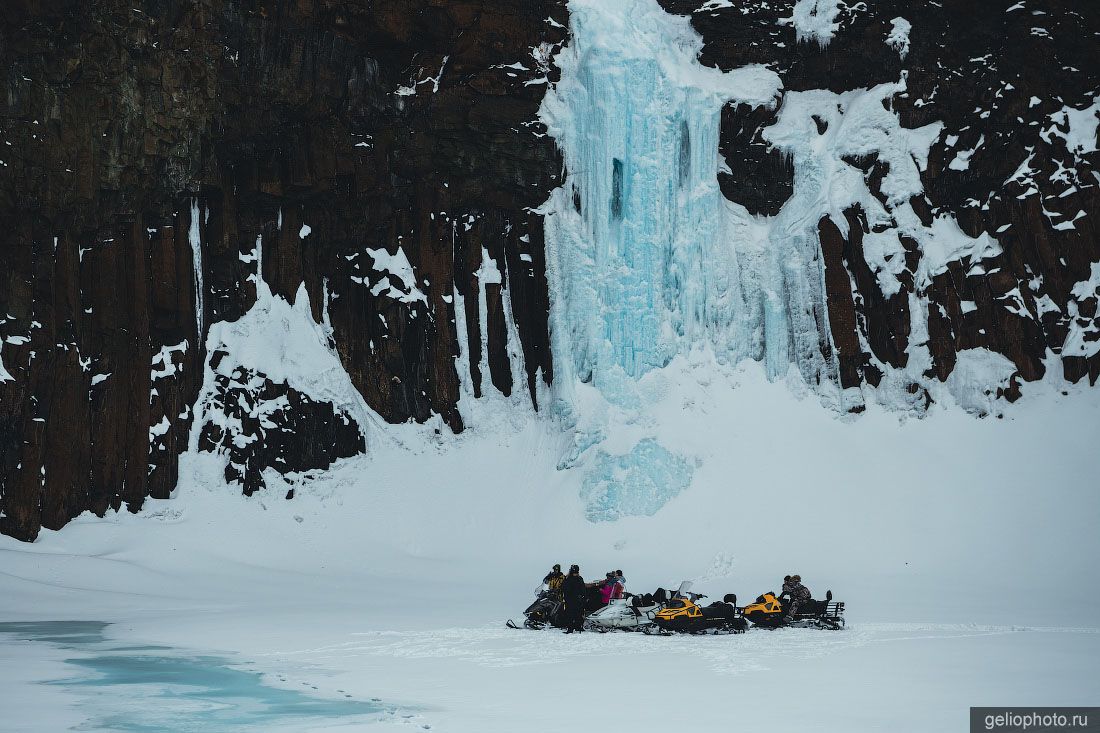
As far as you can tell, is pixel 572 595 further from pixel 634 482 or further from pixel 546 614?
pixel 634 482

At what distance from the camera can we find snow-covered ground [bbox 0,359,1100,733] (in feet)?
41.9

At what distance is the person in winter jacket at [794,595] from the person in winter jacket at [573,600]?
384 cm

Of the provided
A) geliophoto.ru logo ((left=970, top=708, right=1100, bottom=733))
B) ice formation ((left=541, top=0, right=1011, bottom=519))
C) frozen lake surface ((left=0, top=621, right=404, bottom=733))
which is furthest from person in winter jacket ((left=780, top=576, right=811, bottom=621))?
ice formation ((left=541, top=0, right=1011, bottom=519))

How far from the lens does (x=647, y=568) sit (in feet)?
92.2

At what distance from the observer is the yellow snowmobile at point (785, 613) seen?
1952 centimetres

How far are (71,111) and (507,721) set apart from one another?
81.9 ft

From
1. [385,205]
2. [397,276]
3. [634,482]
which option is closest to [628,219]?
[397,276]

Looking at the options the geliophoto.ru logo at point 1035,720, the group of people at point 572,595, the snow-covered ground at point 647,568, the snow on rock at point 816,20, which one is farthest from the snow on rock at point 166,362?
the geliophoto.ru logo at point 1035,720

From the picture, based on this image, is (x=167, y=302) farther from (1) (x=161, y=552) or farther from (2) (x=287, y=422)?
(1) (x=161, y=552)

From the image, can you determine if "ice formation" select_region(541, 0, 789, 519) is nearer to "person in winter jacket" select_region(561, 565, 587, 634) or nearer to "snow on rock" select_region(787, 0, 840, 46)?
"snow on rock" select_region(787, 0, 840, 46)

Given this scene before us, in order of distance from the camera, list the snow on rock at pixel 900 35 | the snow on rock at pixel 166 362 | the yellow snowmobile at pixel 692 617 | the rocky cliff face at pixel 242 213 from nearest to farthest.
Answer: the yellow snowmobile at pixel 692 617 < the rocky cliff face at pixel 242 213 < the snow on rock at pixel 166 362 < the snow on rock at pixel 900 35

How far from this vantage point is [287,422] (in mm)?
32219

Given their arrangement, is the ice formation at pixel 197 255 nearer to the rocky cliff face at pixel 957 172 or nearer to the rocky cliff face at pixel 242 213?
the rocky cliff face at pixel 242 213

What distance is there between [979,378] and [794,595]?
590 inches
